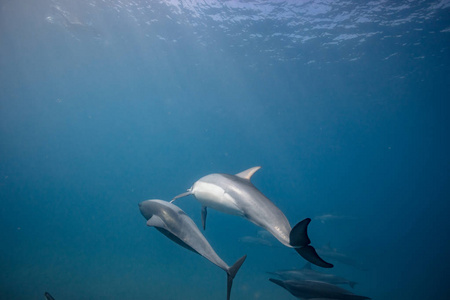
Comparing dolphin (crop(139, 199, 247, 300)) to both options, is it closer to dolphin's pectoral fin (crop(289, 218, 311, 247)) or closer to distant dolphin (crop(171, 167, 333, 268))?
distant dolphin (crop(171, 167, 333, 268))

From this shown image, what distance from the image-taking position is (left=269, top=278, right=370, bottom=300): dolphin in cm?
310

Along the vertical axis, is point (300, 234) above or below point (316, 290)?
above

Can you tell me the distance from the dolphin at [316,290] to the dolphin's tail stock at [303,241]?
1.58 metres

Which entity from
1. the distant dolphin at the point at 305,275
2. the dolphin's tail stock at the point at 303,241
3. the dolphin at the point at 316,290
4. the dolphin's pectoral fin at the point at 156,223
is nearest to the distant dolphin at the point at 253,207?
the dolphin's tail stock at the point at 303,241

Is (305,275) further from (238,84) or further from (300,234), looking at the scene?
(238,84)

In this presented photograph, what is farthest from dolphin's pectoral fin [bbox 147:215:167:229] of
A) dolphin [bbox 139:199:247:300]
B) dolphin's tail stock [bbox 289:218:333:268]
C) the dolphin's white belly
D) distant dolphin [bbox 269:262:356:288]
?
distant dolphin [bbox 269:262:356:288]

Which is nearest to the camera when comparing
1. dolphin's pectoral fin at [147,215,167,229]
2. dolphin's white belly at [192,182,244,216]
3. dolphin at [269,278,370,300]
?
dolphin's pectoral fin at [147,215,167,229]

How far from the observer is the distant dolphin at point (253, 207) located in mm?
1979

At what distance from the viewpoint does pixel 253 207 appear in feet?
8.59

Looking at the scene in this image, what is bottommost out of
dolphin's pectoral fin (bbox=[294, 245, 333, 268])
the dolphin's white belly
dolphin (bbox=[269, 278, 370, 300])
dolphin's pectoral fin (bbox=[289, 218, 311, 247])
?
dolphin (bbox=[269, 278, 370, 300])

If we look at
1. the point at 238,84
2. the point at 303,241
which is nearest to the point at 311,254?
the point at 303,241

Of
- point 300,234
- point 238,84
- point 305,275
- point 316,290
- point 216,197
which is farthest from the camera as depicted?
point 238,84

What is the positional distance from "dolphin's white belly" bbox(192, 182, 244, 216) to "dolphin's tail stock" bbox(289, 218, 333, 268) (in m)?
0.92

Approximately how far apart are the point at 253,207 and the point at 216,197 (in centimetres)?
71
